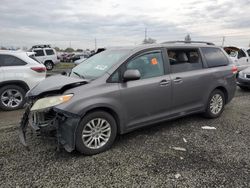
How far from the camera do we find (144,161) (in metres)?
3.17

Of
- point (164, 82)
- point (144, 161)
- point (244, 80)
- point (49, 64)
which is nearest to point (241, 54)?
point (244, 80)

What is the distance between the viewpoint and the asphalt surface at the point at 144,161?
8.89ft

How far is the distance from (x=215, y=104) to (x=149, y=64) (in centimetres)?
207

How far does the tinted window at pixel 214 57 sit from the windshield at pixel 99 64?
2.02m

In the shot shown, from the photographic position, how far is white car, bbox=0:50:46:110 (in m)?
5.79

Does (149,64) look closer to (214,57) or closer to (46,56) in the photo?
(214,57)

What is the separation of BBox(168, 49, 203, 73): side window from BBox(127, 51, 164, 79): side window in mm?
272

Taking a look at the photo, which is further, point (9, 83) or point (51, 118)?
point (9, 83)

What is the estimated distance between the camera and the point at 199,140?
12.7 ft

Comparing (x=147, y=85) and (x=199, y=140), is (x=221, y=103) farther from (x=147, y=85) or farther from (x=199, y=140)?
(x=147, y=85)

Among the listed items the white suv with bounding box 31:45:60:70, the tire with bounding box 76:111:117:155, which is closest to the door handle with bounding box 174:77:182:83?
the tire with bounding box 76:111:117:155

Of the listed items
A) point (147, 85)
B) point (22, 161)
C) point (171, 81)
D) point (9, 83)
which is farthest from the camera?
point (9, 83)

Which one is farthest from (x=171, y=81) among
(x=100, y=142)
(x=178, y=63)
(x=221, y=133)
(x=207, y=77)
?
(x=100, y=142)

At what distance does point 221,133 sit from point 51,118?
3.13 metres
